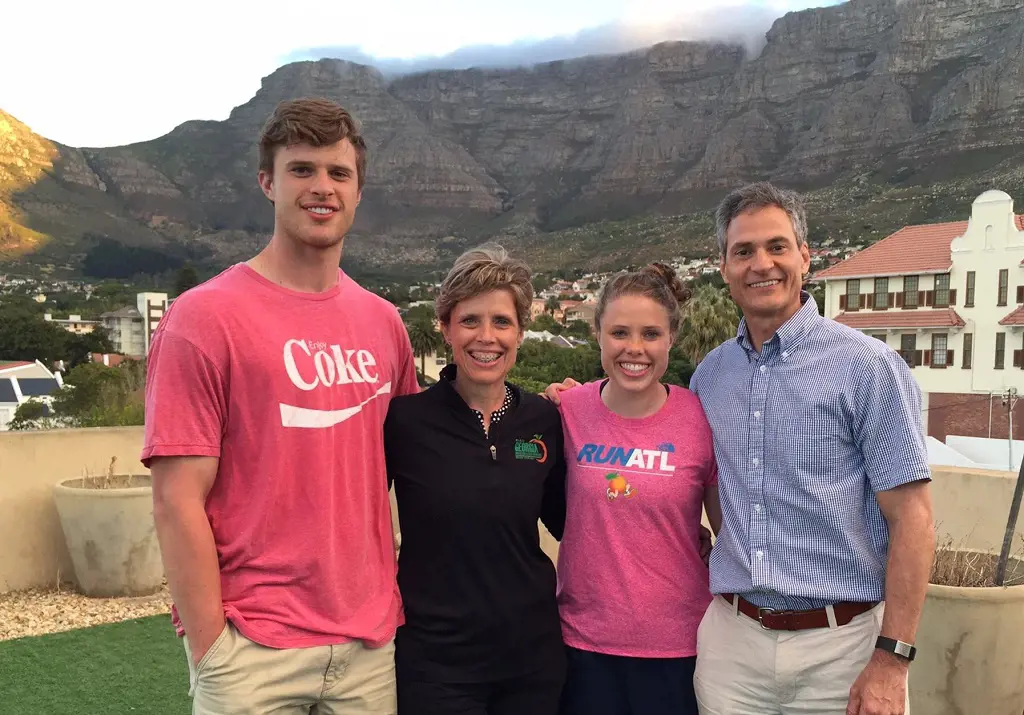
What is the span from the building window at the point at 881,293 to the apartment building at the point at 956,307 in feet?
0.15

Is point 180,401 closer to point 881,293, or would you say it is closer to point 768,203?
point 768,203

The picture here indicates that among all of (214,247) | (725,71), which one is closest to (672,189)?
(725,71)

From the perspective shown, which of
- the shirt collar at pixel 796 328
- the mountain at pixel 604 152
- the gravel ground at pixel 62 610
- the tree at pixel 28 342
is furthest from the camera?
the mountain at pixel 604 152

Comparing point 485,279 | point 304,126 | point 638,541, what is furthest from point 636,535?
point 304,126

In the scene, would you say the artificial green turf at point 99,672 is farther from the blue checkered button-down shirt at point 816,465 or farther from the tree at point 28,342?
the tree at point 28,342

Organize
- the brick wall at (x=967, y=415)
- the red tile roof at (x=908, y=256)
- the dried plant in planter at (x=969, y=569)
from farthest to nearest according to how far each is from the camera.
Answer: the red tile roof at (x=908, y=256)
the brick wall at (x=967, y=415)
the dried plant in planter at (x=969, y=569)

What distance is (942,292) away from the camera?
1521 inches

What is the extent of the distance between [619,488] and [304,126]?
4.42 ft

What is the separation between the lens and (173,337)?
203 centimetres

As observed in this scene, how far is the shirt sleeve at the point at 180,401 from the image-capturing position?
6.53ft

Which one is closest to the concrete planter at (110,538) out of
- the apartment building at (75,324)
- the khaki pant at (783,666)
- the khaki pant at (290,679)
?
the khaki pant at (290,679)

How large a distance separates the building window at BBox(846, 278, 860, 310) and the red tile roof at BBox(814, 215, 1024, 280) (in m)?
0.50

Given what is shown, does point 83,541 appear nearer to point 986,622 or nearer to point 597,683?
point 597,683

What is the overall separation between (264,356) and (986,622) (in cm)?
342
